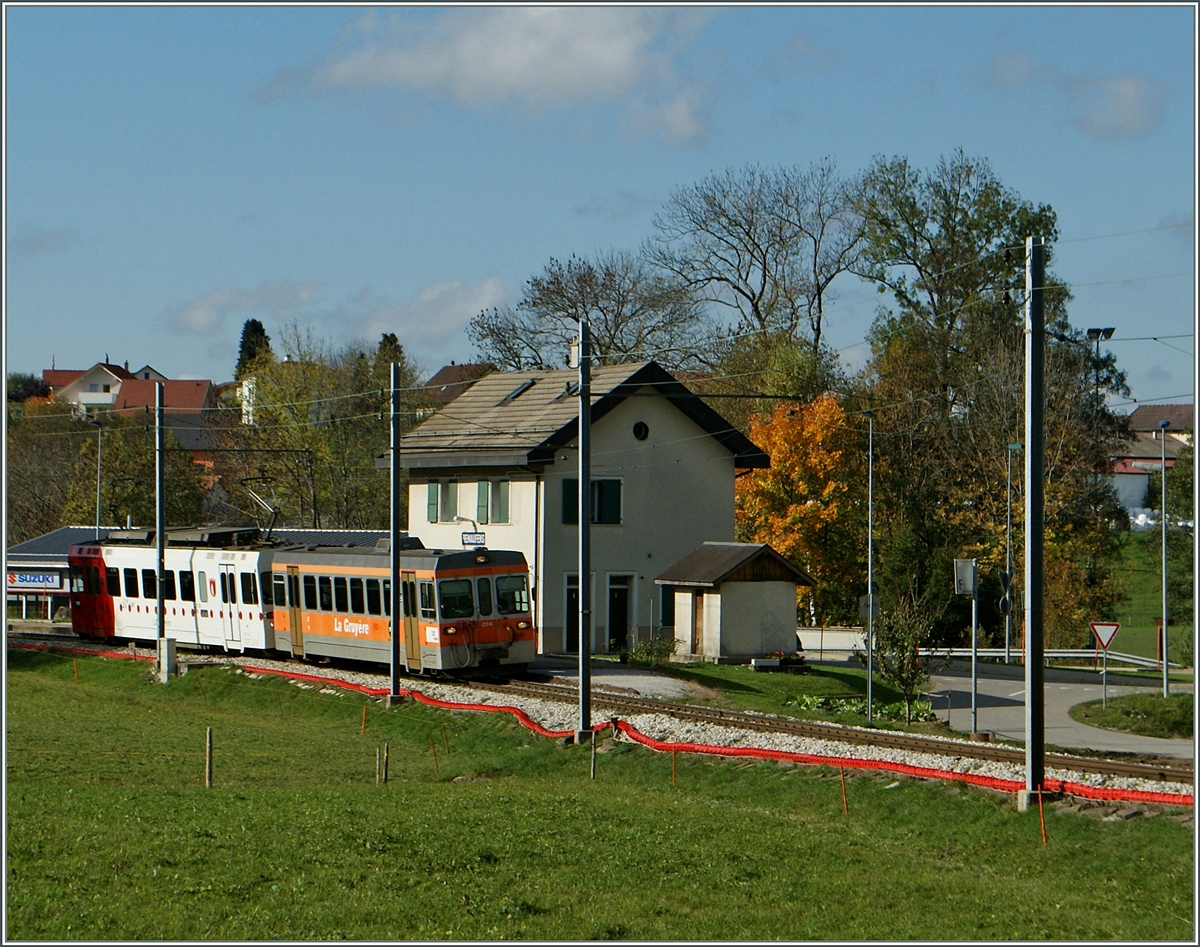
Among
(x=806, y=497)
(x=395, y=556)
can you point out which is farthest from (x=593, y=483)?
(x=806, y=497)

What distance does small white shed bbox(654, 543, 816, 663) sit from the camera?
40.9m

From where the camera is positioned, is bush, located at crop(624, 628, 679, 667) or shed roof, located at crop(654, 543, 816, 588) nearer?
bush, located at crop(624, 628, 679, 667)

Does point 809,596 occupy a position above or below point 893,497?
below

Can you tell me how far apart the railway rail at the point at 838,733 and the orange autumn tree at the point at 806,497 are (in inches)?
1074

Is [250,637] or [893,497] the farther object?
[893,497]

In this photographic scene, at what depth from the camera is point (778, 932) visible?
39.6ft

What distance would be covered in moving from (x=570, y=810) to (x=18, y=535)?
234 feet

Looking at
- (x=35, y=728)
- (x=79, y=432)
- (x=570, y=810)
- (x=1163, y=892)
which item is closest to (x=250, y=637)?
(x=35, y=728)

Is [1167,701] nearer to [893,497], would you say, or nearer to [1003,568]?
[1003,568]

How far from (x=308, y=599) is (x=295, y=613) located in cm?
78

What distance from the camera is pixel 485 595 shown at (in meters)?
31.5

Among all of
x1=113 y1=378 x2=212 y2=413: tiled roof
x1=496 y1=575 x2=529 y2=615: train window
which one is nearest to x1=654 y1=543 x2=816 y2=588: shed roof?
x1=496 y1=575 x2=529 y2=615: train window

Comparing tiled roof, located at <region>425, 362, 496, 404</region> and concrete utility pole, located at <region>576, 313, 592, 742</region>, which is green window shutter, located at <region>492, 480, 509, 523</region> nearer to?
tiled roof, located at <region>425, 362, 496, 404</region>

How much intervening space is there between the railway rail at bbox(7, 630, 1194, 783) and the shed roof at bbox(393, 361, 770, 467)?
42.3ft
